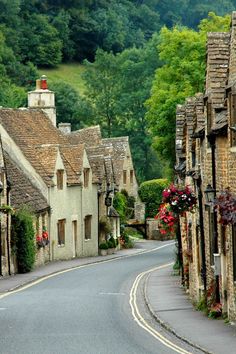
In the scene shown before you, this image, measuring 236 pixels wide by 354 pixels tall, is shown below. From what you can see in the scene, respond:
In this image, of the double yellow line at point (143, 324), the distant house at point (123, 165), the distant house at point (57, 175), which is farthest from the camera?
the distant house at point (123, 165)

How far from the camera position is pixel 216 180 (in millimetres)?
29875

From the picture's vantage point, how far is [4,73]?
452 ft

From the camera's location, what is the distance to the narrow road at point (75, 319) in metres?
24.8

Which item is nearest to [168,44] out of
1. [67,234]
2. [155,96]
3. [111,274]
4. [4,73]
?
[155,96]

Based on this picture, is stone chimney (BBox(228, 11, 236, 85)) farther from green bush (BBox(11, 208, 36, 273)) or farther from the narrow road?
green bush (BBox(11, 208, 36, 273))

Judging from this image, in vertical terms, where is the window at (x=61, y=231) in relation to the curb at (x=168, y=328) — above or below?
above

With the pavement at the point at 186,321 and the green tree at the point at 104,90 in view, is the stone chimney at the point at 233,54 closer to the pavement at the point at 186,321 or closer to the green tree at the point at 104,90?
the pavement at the point at 186,321

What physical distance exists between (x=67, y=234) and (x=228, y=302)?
117 ft

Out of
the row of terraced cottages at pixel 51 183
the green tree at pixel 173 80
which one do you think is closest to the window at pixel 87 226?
the row of terraced cottages at pixel 51 183

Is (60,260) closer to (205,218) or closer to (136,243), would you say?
(136,243)

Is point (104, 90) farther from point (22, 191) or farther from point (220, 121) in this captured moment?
point (220, 121)

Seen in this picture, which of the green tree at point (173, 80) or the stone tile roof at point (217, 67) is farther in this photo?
the green tree at point (173, 80)

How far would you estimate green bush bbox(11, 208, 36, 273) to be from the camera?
171 feet

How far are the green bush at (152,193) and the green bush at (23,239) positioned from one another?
39.3 meters
